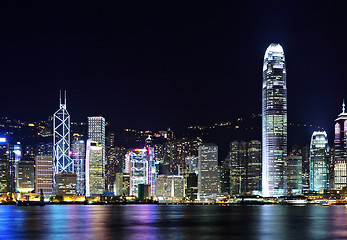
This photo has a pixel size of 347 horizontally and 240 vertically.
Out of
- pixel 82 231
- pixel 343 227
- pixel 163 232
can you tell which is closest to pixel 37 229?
pixel 82 231

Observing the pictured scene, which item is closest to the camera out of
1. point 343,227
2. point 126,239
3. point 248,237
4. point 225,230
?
point 126,239

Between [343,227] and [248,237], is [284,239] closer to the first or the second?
[248,237]

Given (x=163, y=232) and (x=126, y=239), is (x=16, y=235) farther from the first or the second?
(x=163, y=232)

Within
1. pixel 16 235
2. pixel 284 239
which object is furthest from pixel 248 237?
pixel 16 235

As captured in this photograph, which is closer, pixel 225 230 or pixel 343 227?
pixel 225 230

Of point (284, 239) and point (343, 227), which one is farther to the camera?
point (343, 227)

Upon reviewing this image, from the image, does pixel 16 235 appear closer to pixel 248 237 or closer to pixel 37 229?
pixel 37 229

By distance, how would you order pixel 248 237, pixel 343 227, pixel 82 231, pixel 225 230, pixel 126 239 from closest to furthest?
pixel 126 239 < pixel 248 237 < pixel 82 231 < pixel 225 230 < pixel 343 227

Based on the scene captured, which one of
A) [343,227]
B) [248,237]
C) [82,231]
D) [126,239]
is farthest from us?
[343,227]

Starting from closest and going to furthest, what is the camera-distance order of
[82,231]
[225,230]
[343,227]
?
[82,231], [225,230], [343,227]
